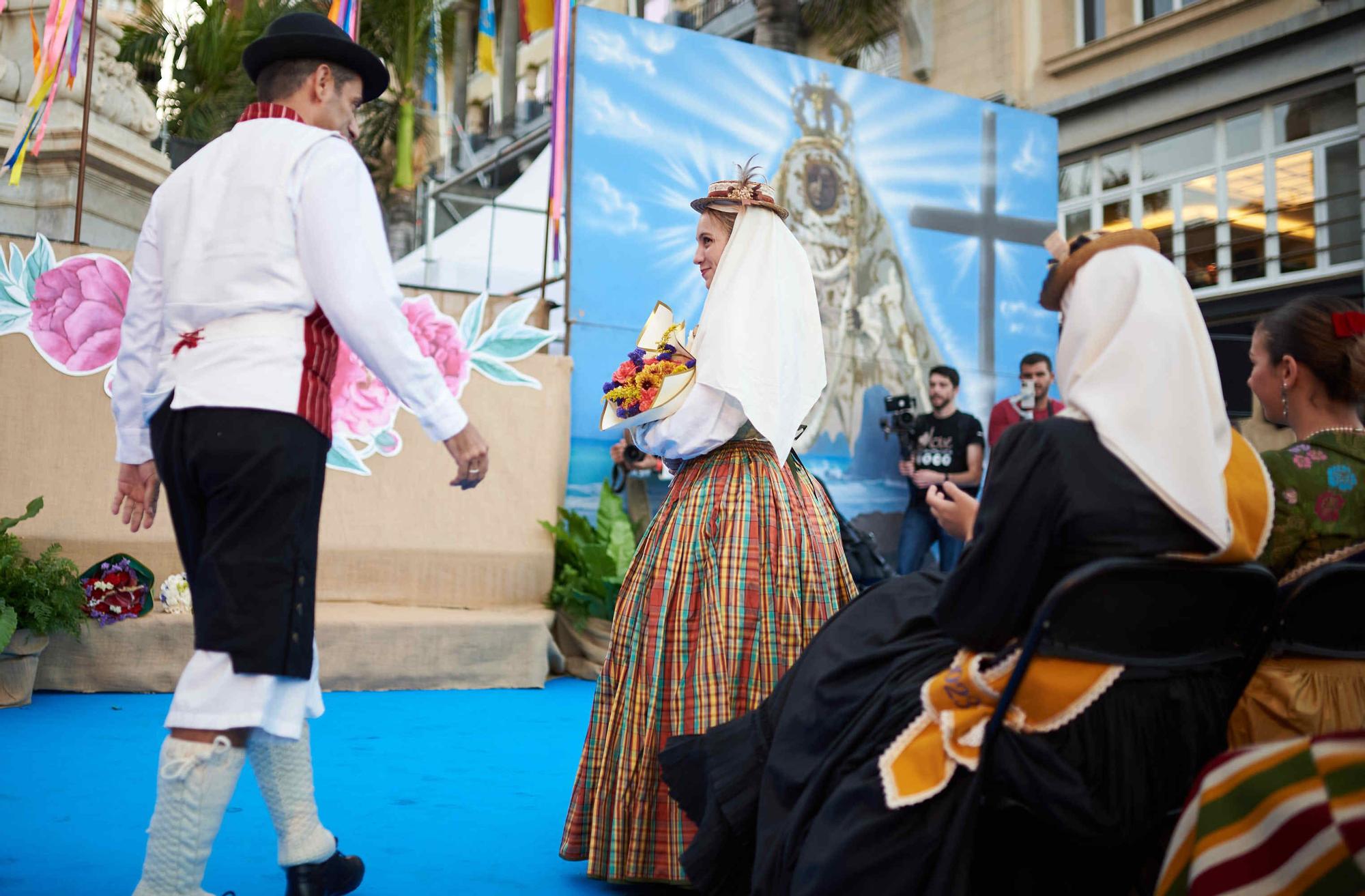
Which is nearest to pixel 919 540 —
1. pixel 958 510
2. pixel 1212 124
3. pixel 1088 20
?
pixel 958 510

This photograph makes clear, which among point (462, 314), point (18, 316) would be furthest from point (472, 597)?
point (18, 316)

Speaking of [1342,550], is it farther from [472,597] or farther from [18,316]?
[18,316]

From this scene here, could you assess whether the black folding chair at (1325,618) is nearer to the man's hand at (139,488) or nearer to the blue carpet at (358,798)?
the blue carpet at (358,798)

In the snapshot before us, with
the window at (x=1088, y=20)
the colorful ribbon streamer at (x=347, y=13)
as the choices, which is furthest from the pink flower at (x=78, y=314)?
the window at (x=1088, y=20)

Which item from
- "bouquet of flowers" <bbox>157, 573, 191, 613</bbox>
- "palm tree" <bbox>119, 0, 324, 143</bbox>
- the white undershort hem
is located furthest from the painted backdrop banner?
"palm tree" <bbox>119, 0, 324, 143</bbox>

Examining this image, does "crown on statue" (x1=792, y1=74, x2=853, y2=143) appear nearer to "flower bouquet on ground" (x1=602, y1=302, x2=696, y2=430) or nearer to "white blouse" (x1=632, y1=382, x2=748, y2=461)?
"flower bouquet on ground" (x1=602, y1=302, x2=696, y2=430)

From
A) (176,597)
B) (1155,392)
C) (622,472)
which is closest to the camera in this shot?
(1155,392)

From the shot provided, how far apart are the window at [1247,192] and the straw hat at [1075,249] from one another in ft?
38.3

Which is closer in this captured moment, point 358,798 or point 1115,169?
point 358,798

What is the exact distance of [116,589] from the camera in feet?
15.8

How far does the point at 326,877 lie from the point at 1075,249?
1.85 meters

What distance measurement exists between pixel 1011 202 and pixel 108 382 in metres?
6.28

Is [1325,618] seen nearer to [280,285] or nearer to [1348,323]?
[1348,323]

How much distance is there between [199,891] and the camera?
80.4 inches
